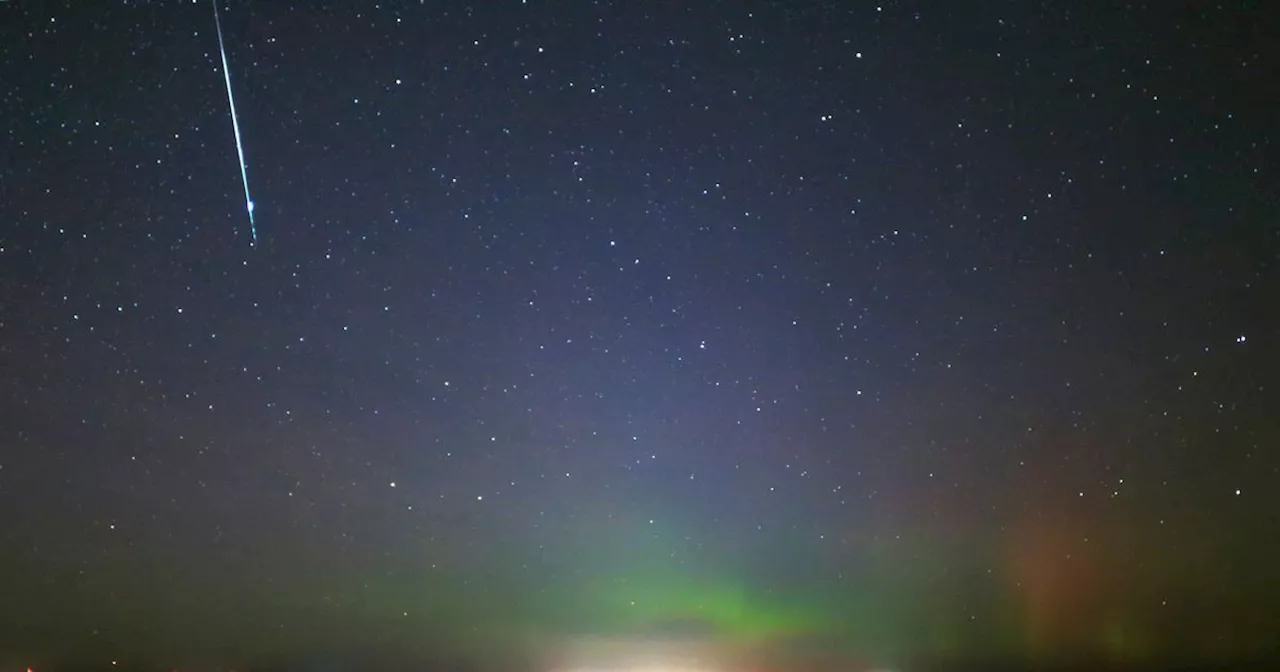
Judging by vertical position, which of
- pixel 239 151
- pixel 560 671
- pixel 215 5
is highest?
pixel 215 5

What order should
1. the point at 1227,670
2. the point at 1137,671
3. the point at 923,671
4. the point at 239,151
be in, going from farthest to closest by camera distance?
1. the point at 1137,671
2. the point at 1227,670
3. the point at 923,671
4. the point at 239,151

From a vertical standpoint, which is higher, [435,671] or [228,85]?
[228,85]

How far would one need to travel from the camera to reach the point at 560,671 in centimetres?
1330

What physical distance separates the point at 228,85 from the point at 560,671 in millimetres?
9989

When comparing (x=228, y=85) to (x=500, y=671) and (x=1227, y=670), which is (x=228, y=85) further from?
(x=1227, y=670)

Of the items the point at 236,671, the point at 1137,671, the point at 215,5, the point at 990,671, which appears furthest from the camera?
the point at 1137,671

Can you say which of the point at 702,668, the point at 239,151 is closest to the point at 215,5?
the point at 239,151

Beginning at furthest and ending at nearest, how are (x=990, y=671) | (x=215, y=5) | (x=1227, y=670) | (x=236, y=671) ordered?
A: (x=1227, y=670), (x=990, y=671), (x=236, y=671), (x=215, y=5)

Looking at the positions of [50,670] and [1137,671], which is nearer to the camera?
[50,670]

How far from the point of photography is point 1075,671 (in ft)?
55.2

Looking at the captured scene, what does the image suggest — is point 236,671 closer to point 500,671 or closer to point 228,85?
point 500,671

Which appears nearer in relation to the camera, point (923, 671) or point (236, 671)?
point (923, 671)

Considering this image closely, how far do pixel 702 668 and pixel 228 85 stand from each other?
35.6 ft

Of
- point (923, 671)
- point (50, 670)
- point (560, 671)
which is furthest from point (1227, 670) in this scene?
point (50, 670)
